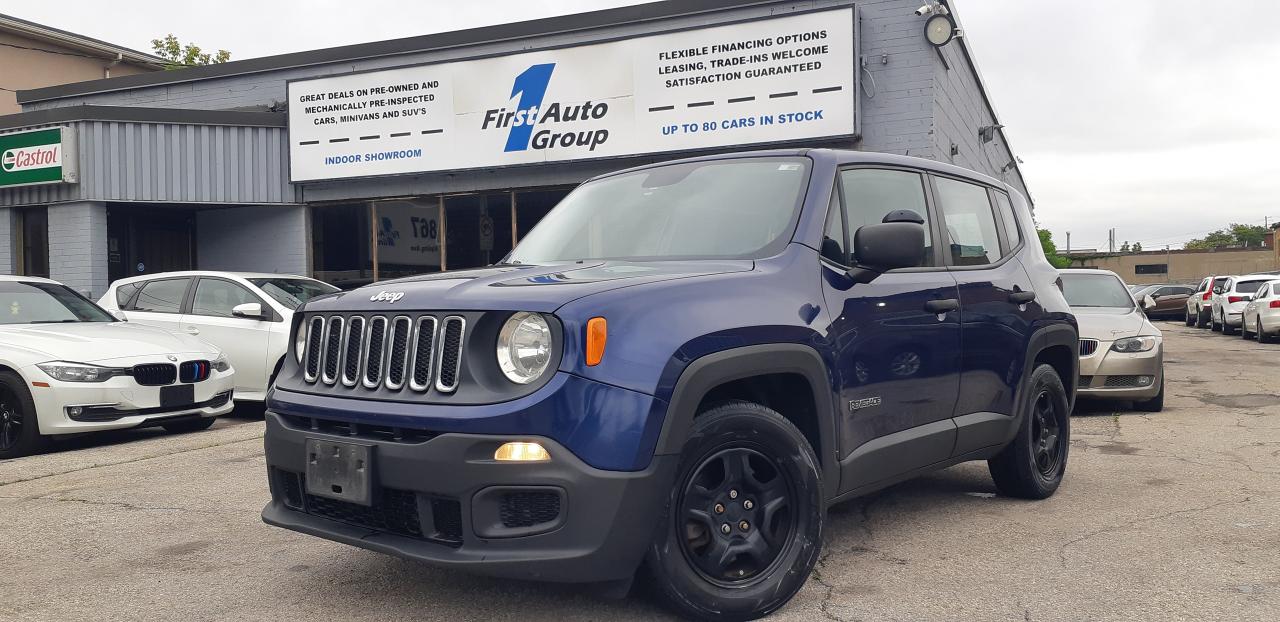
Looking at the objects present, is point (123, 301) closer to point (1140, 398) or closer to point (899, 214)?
point (899, 214)

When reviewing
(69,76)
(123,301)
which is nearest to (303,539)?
(123,301)

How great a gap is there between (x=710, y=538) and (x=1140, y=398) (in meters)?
7.28

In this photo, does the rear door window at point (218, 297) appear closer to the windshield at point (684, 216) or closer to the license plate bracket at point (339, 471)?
the windshield at point (684, 216)

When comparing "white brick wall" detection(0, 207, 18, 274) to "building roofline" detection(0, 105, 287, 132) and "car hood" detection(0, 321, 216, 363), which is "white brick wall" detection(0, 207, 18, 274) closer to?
"building roofline" detection(0, 105, 287, 132)

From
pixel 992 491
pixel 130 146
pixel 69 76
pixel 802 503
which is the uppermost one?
pixel 69 76

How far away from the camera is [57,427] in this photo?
7.75 meters

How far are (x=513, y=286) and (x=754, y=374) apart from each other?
86 cm

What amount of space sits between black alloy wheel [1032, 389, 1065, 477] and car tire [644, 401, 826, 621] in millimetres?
2353

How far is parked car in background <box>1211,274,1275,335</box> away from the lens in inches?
918

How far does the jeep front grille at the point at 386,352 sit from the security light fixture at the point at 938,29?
11.6m

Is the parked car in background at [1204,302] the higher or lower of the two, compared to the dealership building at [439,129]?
lower

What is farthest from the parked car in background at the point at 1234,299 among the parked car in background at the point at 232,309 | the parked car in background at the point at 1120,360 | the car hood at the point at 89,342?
the car hood at the point at 89,342

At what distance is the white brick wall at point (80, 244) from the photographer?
17.0 meters

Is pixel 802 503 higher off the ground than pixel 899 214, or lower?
lower
